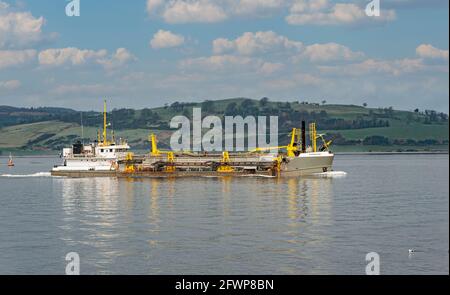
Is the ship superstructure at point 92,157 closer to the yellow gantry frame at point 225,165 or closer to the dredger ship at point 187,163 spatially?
the dredger ship at point 187,163

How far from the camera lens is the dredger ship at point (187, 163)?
125075mm

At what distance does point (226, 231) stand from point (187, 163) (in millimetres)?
76031

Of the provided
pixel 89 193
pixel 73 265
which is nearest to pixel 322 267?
pixel 73 265

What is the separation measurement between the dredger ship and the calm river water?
30801 mm

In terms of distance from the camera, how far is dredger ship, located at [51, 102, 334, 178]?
125 metres

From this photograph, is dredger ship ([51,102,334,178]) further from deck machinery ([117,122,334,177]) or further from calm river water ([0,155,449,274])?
calm river water ([0,155,449,274])

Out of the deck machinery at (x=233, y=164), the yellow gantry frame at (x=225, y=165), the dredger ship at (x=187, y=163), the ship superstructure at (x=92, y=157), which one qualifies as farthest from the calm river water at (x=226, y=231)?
the ship superstructure at (x=92, y=157)

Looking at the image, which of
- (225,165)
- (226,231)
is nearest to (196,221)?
(226,231)

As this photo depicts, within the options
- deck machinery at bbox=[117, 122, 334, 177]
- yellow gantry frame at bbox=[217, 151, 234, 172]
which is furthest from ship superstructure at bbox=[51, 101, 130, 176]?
yellow gantry frame at bbox=[217, 151, 234, 172]

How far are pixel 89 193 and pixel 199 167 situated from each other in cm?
3873

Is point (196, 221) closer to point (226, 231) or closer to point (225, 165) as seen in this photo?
point (226, 231)

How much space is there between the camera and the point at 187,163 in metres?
129
